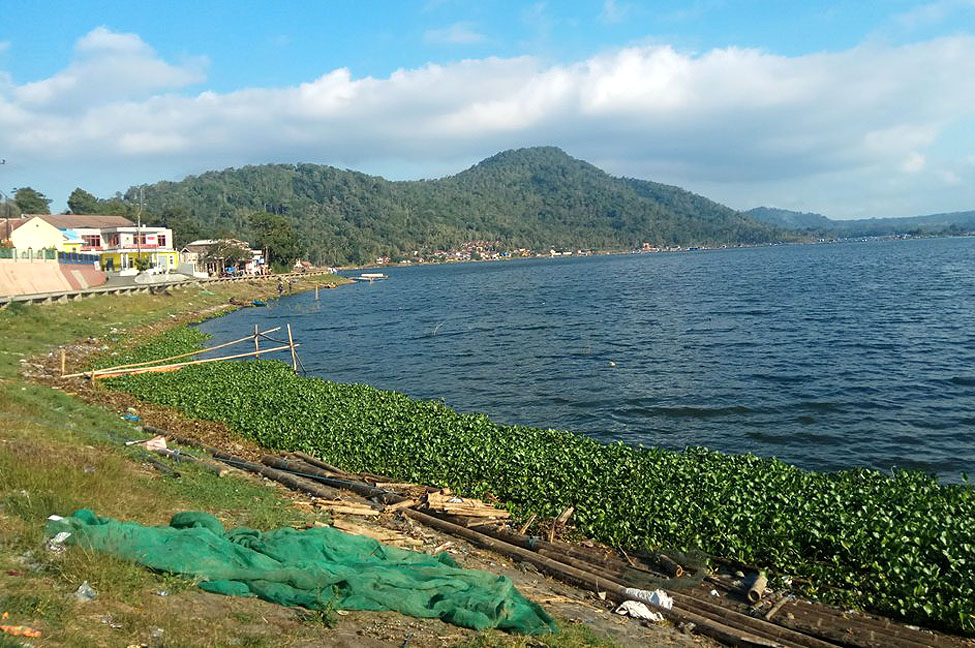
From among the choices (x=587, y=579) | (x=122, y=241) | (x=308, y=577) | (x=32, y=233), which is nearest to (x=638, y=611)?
(x=587, y=579)

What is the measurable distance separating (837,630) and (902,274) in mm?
109373

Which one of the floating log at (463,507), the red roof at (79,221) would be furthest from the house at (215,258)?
the floating log at (463,507)

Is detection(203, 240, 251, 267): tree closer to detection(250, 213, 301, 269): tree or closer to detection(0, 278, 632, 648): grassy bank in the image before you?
detection(250, 213, 301, 269): tree

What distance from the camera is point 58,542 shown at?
30.4ft

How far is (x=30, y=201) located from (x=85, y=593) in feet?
547

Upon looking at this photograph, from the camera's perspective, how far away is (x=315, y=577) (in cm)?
955

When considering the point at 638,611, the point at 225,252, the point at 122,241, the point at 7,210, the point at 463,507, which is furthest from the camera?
the point at 225,252

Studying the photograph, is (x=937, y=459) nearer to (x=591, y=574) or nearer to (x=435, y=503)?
(x=591, y=574)

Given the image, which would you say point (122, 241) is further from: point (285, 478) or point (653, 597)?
point (653, 597)

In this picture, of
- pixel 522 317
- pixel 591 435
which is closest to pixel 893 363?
pixel 591 435

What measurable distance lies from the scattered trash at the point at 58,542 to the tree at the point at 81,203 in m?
170

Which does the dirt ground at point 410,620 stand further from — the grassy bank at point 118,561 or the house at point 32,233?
the house at point 32,233

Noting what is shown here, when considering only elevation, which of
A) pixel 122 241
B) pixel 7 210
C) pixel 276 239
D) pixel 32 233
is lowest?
pixel 122 241

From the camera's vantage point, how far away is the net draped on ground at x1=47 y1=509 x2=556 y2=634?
30.2ft
